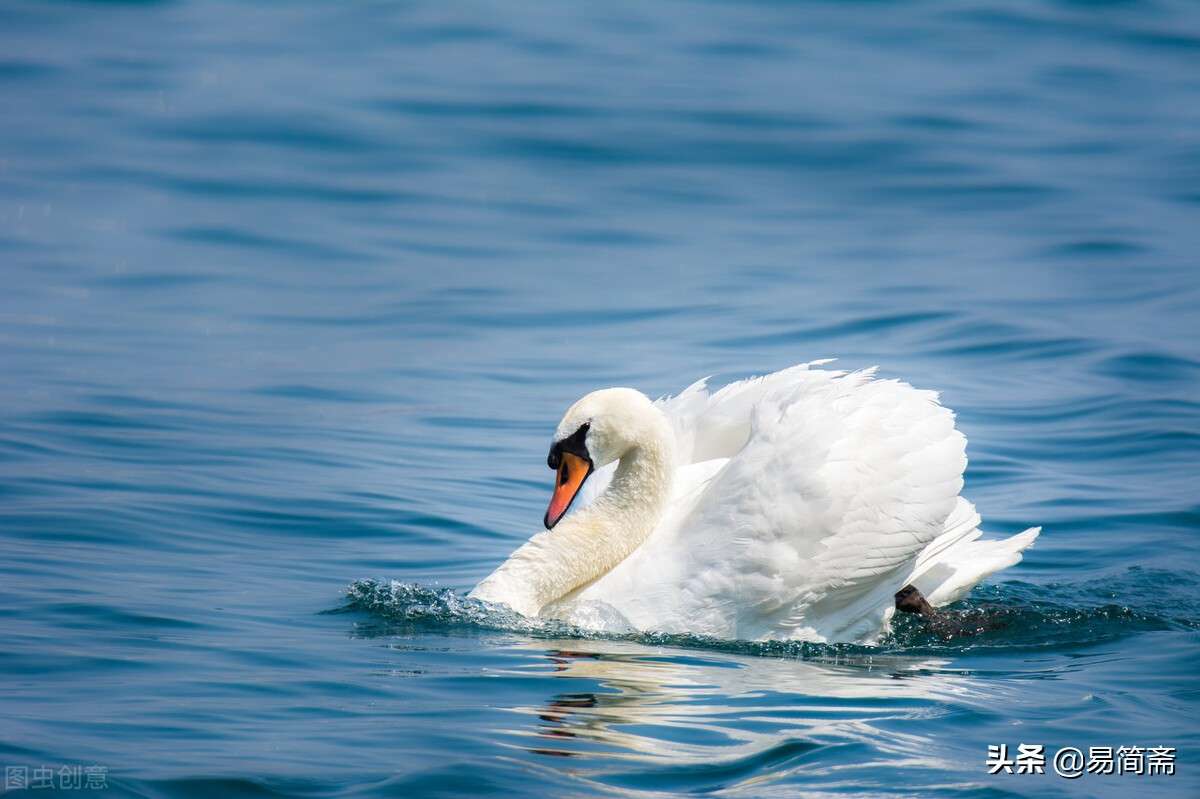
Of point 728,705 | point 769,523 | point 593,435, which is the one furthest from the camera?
point 593,435

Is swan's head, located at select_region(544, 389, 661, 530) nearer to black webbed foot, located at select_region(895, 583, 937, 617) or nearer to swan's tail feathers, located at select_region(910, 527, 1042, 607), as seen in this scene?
black webbed foot, located at select_region(895, 583, 937, 617)

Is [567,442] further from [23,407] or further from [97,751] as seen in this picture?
[23,407]

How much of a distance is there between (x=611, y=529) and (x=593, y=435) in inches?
19.0

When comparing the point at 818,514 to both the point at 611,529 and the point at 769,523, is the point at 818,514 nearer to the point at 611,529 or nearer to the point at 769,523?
the point at 769,523

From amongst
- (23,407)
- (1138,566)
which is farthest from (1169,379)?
(23,407)

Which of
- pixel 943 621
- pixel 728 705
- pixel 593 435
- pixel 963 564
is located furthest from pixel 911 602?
pixel 728 705

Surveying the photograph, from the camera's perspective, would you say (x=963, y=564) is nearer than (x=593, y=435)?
No

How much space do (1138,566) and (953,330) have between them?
17.8 feet

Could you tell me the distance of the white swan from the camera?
7727 mm

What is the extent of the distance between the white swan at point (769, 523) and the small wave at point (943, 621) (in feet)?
0.28

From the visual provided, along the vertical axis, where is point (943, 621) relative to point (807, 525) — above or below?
below

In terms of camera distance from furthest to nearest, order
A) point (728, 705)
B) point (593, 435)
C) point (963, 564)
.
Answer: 1. point (963, 564)
2. point (593, 435)
3. point (728, 705)

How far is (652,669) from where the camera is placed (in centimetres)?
716

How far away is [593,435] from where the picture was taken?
27.2 feet
